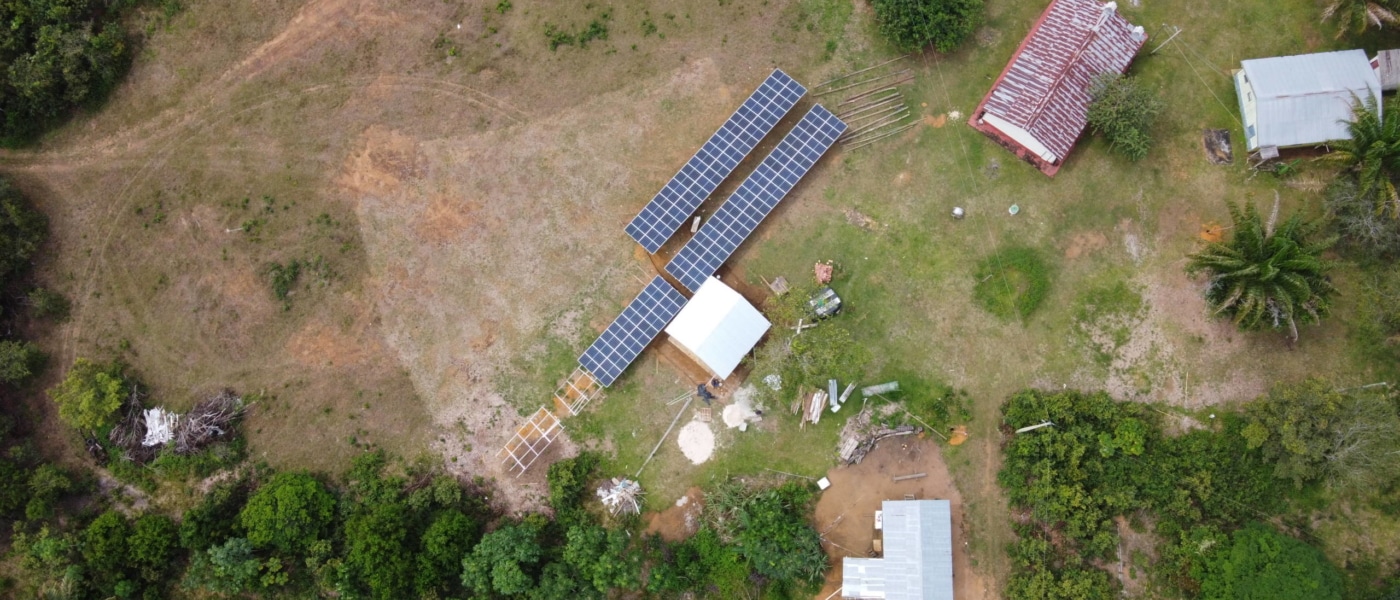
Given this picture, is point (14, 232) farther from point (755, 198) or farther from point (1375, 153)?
point (1375, 153)

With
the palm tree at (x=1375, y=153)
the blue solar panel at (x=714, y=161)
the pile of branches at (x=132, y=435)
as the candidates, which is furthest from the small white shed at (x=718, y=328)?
the palm tree at (x=1375, y=153)

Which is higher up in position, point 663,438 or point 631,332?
point 631,332

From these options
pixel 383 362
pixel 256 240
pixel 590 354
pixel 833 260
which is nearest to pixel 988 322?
pixel 833 260

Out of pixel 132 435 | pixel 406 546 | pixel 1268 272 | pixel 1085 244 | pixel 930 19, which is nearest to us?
pixel 1268 272

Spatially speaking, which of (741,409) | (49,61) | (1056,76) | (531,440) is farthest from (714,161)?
(49,61)

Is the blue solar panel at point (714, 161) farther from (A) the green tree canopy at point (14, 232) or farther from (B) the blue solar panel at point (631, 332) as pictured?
(A) the green tree canopy at point (14, 232)

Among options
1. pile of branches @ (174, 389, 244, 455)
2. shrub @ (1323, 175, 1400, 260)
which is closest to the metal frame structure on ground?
pile of branches @ (174, 389, 244, 455)

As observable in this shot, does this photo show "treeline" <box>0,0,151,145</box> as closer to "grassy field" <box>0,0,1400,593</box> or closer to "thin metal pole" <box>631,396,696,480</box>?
"grassy field" <box>0,0,1400,593</box>
